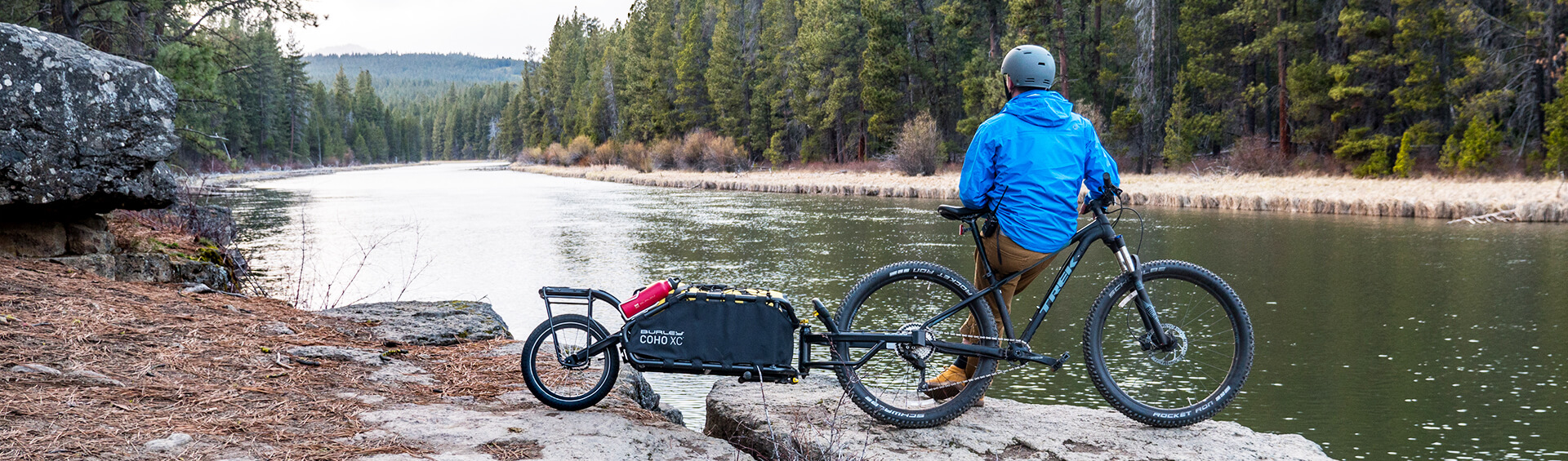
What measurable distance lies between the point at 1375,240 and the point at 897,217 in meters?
9.72

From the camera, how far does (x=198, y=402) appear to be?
3967mm

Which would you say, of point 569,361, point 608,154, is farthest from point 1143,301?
point 608,154

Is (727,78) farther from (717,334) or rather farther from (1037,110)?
(717,334)

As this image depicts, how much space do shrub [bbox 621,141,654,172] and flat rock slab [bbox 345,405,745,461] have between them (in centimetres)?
5468

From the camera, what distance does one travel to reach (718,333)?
4164 millimetres

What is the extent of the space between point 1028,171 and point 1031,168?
2cm

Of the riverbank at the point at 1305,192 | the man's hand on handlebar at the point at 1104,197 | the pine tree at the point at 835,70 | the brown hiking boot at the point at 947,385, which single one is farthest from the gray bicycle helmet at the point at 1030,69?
the pine tree at the point at 835,70

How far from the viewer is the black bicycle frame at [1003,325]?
165 inches

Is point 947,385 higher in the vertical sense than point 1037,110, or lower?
lower

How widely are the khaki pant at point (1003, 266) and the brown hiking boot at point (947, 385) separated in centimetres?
18

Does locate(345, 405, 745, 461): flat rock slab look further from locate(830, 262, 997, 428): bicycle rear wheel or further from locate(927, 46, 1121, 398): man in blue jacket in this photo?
locate(927, 46, 1121, 398): man in blue jacket

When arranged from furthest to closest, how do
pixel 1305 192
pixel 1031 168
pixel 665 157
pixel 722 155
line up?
pixel 665 157
pixel 722 155
pixel 1305 192
pixel 1031 168

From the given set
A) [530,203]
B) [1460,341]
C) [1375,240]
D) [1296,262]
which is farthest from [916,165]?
[1460,341]

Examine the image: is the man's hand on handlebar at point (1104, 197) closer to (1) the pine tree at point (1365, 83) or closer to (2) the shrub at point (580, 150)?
(1) the pine tree at point (1365, 83)
